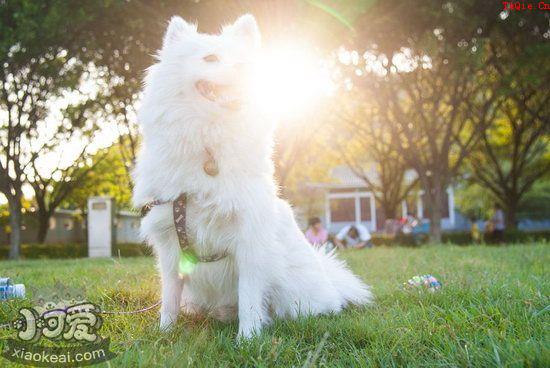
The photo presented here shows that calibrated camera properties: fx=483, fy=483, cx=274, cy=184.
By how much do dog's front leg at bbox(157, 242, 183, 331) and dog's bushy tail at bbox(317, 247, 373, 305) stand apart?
1.35 metres

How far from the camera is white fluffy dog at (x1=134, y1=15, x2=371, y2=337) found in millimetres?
3076

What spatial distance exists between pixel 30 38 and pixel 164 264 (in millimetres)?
11250

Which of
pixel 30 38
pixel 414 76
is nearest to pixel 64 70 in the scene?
pixel 30 38

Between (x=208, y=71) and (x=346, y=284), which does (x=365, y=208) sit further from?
(x=208, y=71)

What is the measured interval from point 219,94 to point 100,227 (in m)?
14.0

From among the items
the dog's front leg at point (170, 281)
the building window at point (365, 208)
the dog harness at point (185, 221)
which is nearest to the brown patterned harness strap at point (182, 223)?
the dog harness at point (185, 221)

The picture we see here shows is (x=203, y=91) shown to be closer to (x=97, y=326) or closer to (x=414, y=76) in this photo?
(x=97, y=326)

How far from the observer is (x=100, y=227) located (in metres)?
15.9

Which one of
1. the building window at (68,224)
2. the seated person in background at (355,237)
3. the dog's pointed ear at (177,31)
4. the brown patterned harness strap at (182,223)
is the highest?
the dog's pointed ear at (177,31)

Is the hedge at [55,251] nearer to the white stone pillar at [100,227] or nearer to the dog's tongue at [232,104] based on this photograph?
the white stone pillar at [100,227]

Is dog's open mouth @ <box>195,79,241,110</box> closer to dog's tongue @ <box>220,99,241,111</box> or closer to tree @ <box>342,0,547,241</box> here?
dog's tongue @ <box>220,99,241,111</box>

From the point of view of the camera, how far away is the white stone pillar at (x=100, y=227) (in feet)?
51.9

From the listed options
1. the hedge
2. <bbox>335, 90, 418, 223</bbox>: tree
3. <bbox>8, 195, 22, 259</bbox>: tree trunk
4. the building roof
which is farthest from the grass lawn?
the building roof

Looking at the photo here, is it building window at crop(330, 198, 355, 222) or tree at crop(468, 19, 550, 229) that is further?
building window at crop(330, 198, 355, 222)
